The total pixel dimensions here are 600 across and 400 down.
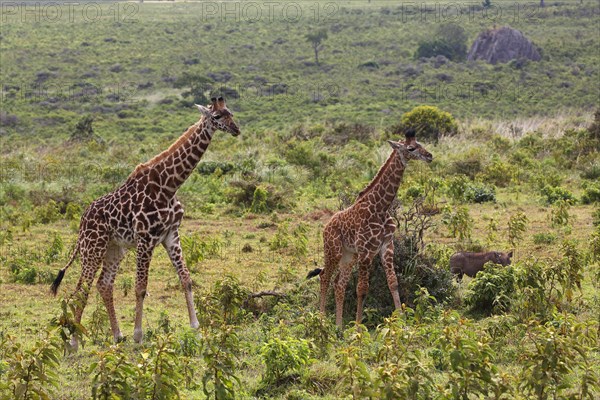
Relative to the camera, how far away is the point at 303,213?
1977cm

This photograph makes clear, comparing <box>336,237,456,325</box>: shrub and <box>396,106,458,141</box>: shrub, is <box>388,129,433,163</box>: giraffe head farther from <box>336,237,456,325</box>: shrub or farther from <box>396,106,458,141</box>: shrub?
<box>396,106,458,141</box>: shrub

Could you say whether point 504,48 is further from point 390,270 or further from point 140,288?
point 140,288

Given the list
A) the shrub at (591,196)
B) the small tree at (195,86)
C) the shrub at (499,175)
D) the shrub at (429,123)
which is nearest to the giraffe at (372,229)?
the shrub at (591,196)

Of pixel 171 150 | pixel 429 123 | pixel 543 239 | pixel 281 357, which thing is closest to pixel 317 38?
pixel 429 123

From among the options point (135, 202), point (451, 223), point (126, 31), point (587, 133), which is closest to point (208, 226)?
point (451, 223)

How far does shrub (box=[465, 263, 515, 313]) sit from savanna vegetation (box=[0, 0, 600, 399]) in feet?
0.09

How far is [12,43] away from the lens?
68.1 m

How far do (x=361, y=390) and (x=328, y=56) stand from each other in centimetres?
6561

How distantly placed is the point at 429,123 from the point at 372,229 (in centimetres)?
2552

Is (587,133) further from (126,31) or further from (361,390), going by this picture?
(126,31)

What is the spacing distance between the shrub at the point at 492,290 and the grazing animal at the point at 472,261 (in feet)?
5.00

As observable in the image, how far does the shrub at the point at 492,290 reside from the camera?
10469 millimetres

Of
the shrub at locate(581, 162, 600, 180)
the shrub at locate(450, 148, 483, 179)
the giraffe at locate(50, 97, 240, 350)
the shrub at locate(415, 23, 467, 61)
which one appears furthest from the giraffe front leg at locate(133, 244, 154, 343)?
the shrub at locate(415, 23, 467, 61)

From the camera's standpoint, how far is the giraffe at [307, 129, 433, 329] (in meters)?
10.1
